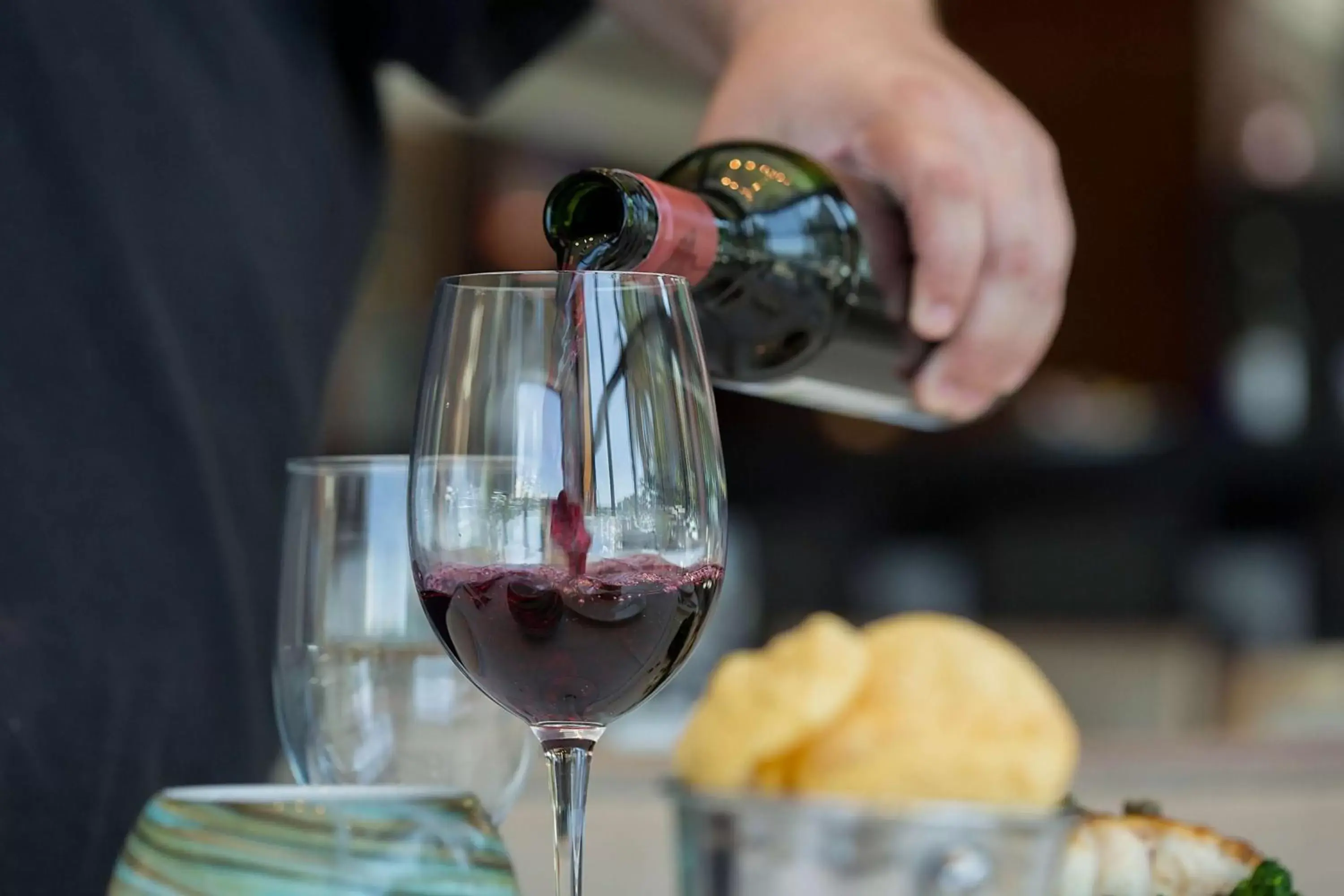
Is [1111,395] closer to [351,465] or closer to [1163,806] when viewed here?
[1163,806]

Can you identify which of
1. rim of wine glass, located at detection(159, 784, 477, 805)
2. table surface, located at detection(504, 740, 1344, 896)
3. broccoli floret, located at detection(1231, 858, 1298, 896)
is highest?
rim of wine glass, located at detection(159, 784, 477, 805)

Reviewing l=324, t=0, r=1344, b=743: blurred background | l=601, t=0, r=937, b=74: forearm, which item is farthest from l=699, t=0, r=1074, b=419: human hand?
l=324, t=0, r=1344, b=743: blurred background

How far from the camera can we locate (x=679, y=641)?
0.63 metres

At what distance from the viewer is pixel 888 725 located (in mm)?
520

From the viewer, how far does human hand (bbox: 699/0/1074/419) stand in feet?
3.09

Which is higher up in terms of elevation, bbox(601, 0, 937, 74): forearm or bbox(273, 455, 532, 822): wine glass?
bbox(601, 0, 937, 74): forearm

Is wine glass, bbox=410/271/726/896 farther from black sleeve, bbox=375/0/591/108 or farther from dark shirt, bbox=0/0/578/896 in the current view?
black sleeve, bbox=375/0/591/108

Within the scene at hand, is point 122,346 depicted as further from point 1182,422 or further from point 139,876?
point 1182,422

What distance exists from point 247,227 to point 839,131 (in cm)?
36

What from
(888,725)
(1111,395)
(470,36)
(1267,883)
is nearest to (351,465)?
(888,725)

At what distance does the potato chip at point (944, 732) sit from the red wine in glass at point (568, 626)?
0.09 m

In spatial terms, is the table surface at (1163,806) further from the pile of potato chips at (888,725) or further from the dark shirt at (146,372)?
the pile of potato chips at (888,725)

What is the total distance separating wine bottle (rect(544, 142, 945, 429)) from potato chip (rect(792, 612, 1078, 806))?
27 cm

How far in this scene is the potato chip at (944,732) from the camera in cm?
51
